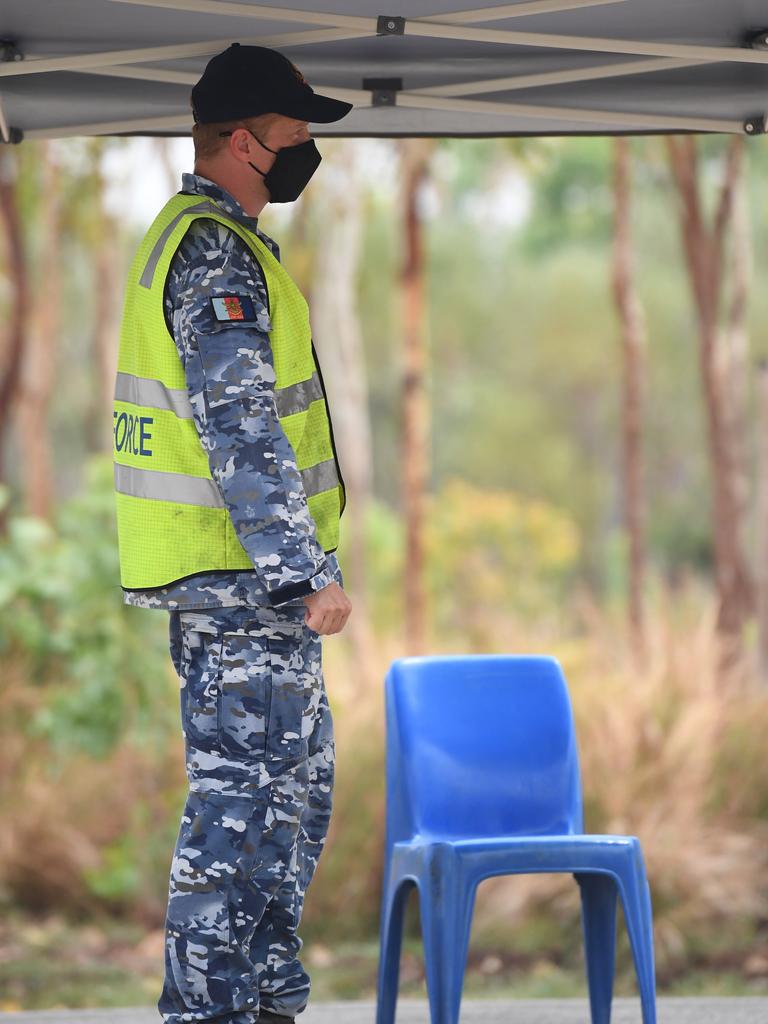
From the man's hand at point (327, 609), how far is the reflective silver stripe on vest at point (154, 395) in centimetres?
43

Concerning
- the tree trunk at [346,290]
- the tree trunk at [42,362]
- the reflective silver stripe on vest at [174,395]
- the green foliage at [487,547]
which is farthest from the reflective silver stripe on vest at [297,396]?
the green foliage at [487,547]

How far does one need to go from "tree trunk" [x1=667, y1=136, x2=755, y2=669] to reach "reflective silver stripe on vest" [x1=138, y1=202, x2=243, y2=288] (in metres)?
5.98

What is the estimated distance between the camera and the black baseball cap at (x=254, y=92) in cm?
303

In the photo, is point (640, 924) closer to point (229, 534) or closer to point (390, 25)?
point (229, 534)

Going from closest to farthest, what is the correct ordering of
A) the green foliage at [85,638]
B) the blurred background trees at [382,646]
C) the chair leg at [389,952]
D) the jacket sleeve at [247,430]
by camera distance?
the jacket sleeve at [247,430], the chair leg at [389,952], the blurred background trees at [382,646], the green foliage at [85,638]

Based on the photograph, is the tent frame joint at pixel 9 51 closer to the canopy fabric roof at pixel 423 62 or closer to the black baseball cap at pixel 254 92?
the canopy fabric roof at pixel 423 62

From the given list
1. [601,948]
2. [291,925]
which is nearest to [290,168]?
[291,925]

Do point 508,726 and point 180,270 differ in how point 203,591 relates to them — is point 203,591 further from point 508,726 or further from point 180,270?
point 508,726

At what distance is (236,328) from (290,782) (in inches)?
34.5

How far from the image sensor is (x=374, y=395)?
3412cm

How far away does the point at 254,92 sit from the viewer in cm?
303

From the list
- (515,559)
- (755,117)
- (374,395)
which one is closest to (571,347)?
(374,395)

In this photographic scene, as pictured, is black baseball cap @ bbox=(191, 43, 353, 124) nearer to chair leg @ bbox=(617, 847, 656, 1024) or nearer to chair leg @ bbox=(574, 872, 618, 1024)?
chair leg @ bbox=(617, 847, 656, 1024)

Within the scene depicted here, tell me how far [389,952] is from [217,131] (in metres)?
2.00
